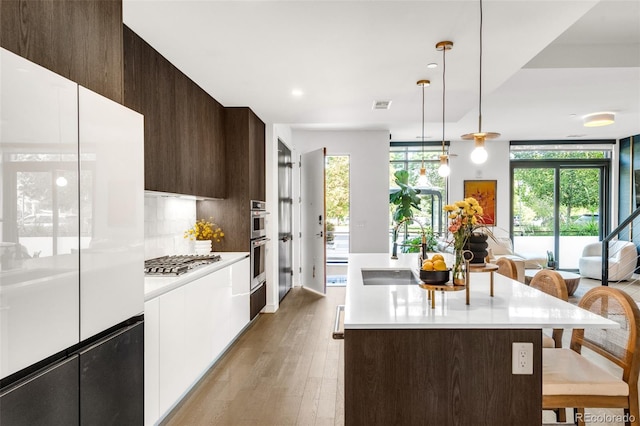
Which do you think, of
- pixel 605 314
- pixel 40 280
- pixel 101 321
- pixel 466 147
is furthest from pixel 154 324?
pixel 466 147

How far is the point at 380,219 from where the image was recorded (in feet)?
23.2

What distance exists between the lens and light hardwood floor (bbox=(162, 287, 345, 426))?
8.50 ft

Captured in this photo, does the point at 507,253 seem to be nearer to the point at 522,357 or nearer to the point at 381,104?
the point at 381,104

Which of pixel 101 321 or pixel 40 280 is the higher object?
pixel 40 280

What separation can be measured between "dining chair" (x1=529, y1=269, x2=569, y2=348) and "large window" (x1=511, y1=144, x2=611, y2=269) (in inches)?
257

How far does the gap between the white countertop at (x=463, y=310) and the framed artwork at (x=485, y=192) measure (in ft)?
20.3

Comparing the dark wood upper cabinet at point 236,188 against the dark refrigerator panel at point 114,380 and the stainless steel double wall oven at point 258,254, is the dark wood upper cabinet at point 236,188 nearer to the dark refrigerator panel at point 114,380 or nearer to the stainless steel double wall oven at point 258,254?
the stainless steel double wall oven at point 258,254

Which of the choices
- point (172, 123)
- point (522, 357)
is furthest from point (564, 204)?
point (172, 123)

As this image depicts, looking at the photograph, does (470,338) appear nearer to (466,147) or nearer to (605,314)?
(605,314)

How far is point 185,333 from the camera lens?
2.70 meters

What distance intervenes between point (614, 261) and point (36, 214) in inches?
334

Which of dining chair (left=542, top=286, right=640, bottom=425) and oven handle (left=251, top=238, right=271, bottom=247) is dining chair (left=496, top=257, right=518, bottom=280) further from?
oven handle (left=251, top=238, right=271, bottom=247)

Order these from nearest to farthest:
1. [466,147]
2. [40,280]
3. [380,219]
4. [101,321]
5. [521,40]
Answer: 1. [40,280]
2. [101,321]
3. [521,40]
4. [380,219]
5. [466,147]

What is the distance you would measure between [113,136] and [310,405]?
2129mm
